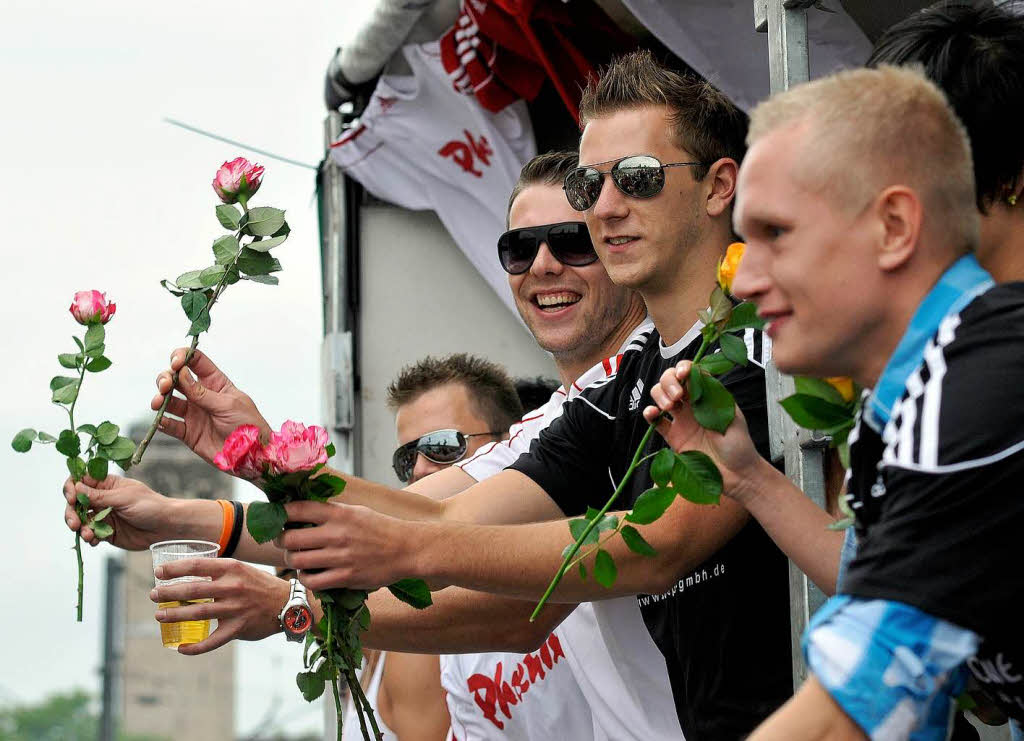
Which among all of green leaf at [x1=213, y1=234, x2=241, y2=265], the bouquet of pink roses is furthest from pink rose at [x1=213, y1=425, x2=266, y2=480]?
green leaf at [x1=213, y1=234, x2=241, y2=265]

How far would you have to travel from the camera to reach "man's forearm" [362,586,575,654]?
9.53 ft

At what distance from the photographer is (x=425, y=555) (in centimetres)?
230

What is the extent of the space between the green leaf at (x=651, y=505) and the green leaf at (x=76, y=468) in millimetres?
1170

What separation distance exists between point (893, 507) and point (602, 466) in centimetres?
159

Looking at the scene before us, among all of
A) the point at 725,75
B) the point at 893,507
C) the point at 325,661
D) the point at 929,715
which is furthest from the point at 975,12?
the point at 725,75

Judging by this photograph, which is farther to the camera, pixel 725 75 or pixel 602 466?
pixel 725 75

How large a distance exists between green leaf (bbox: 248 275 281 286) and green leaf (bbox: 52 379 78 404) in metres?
0.38

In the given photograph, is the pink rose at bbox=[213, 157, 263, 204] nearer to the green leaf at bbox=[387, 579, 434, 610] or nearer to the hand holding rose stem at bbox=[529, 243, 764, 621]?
the green leaf at bbox=[387, 579, 434, 610]

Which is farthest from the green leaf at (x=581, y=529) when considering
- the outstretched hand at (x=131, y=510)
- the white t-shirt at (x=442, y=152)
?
the white t-shirt at (x=442, y=152)

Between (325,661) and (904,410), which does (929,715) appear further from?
(325,661)

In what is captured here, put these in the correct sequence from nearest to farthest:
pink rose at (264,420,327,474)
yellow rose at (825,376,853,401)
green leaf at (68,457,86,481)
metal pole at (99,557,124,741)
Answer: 1. yellow rose at (825,376,853,401)
2. pink rose at (264,420,327,474)
3. green leaf at (68,457,86,481)
4. metal pole at (99,557,124,741)

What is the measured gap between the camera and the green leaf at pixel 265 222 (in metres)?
2.54

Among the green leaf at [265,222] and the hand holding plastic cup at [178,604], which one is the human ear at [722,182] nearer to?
the green leaf at [265,222]

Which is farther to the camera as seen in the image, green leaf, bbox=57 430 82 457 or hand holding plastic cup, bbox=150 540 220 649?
green leaf, bbox=57 430 82 457
